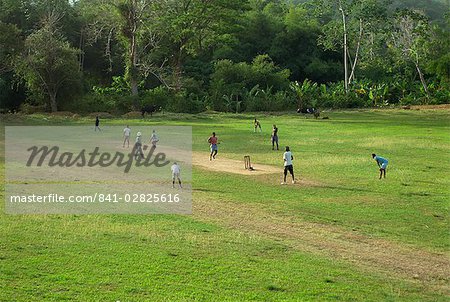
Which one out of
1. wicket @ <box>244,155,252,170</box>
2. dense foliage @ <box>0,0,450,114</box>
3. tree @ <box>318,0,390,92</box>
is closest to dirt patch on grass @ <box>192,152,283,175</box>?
wicket @ <box>244,155,252,170</box>

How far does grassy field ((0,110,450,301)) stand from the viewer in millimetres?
11828

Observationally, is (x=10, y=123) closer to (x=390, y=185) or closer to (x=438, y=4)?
(x=390, y=185)

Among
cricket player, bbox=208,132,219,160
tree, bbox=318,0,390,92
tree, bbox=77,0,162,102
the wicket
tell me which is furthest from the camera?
tree, bbox=318,0,390,92

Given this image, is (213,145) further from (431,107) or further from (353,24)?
(353,24)

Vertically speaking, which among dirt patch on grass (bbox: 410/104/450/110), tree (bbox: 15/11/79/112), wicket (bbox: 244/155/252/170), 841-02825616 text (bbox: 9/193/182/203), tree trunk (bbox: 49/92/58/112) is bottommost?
841-02825616 text (bbox: 9/193/182/203)

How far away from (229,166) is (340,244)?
12.1 m

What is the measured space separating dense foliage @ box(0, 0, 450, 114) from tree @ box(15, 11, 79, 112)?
10 centimetres

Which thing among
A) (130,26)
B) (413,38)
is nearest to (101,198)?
(130,26)

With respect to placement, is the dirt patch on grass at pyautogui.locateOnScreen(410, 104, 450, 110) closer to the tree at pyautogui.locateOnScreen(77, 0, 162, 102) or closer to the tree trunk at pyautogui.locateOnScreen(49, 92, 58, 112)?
the tree at pyautogui.locateOnScreen(77, 0, 162, 102)

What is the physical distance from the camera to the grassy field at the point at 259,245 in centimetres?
1183

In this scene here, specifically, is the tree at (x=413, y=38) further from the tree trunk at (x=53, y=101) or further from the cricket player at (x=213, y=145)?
the cricket player at (x=213, y=145)

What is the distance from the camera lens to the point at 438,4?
4953 inches

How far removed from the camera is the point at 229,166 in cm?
2641

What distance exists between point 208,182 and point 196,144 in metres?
11.8
